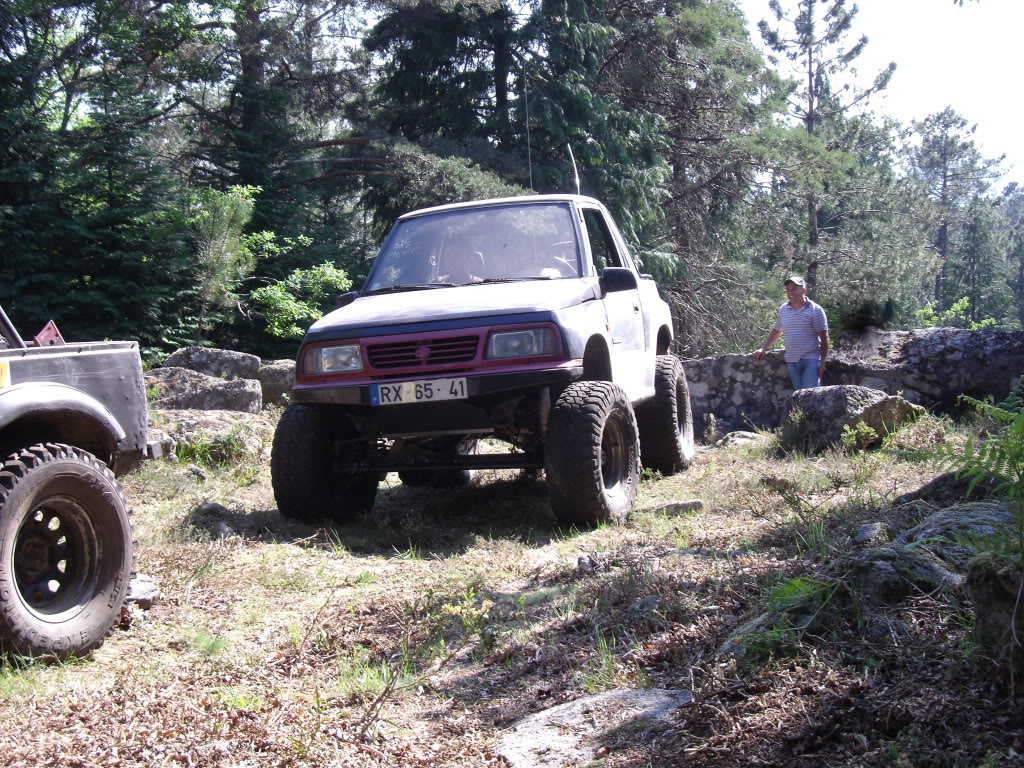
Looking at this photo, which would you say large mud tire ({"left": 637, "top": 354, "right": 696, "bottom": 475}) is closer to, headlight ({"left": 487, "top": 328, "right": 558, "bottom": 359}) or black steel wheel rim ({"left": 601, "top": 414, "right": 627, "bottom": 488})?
black steel wheel rim ({"left": 601, "top": 414, "right": 627, "bottom": 488})

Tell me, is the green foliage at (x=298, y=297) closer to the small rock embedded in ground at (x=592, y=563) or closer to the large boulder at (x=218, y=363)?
the large boulder at (x=218, y=363)

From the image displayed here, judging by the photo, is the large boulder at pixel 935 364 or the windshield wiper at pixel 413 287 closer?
the windshield wiper at pixel 413 287

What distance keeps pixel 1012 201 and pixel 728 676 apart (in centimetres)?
11984

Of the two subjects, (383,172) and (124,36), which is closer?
(124,36)

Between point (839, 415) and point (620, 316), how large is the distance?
7.50 feet

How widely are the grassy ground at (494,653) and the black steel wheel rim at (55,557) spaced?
29cm

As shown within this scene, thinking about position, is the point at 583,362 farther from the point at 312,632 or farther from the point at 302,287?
the point at 302,287

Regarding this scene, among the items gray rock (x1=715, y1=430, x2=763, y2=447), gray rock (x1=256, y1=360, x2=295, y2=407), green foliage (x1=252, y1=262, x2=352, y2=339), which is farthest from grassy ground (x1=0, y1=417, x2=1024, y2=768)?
green foliage (x1=252, y1=262, x2=352, y2=339)

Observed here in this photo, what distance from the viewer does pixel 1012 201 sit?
356ft

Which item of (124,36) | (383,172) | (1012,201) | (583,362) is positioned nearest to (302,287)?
(383,172)

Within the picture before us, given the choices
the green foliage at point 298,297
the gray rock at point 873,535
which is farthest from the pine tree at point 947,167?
the gray rock at point 873,535

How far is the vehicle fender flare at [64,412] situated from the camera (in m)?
3.78

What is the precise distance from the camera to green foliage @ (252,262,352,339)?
655 inches

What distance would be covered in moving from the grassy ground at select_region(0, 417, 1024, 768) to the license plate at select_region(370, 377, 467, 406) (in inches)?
33.8
